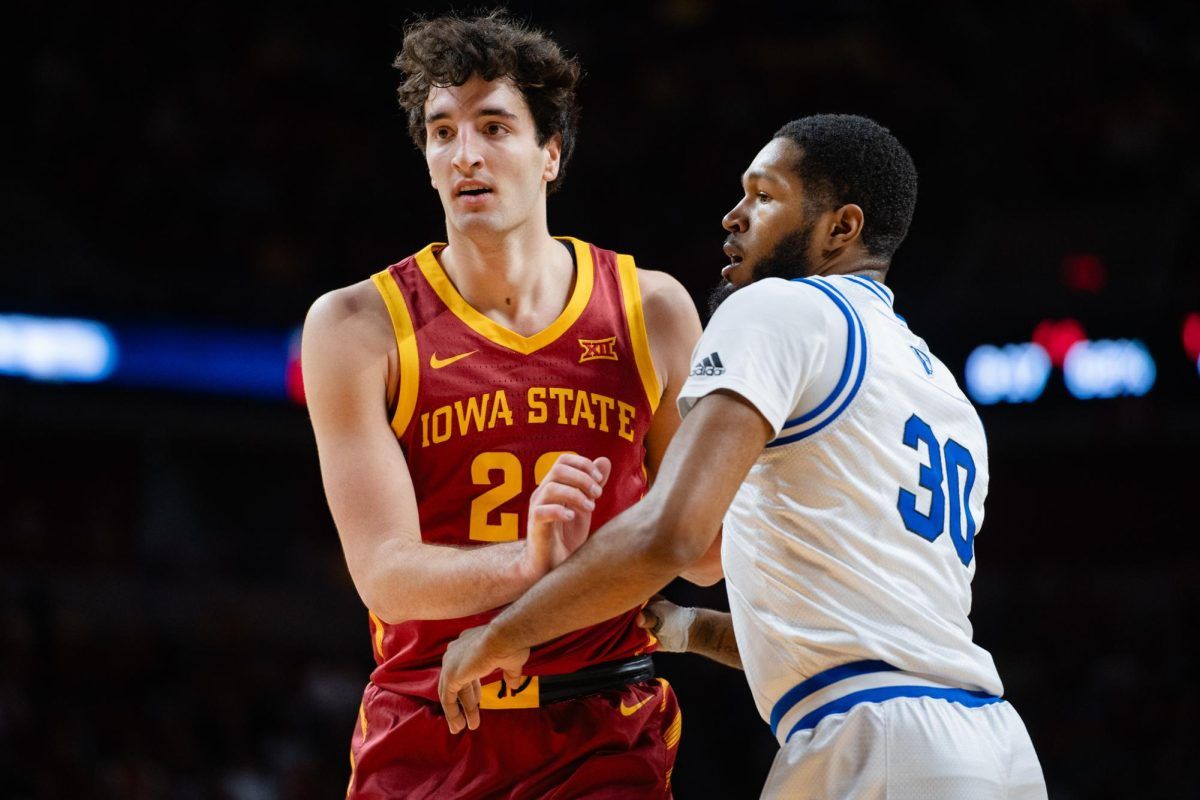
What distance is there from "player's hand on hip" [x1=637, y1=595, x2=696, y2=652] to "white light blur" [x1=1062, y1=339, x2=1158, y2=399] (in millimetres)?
8971

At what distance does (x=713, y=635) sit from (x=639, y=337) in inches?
31.4

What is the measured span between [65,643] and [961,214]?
8.71 m

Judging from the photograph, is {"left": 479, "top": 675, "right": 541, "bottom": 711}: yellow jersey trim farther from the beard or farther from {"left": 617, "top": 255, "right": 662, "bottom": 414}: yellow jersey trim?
the beard

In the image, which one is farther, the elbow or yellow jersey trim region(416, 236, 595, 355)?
yellow jersey trim region(416, 236, 595, 355)

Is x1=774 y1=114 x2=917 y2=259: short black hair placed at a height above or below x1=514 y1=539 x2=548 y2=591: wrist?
above

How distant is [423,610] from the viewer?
11.0 feet

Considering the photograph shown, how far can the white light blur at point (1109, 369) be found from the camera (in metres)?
11.7

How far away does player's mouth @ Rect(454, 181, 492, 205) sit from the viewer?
3717 mm

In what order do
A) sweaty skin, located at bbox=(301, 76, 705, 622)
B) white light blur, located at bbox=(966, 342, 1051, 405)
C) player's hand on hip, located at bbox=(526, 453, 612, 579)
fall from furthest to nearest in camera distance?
white light blur, located at bbox=(966, 342, 1051, 405) → sweaty skin, located at bbox=(301, 76, 705, 622) → player's hand on hip, located at bbox=(526, 453, 612, 579)

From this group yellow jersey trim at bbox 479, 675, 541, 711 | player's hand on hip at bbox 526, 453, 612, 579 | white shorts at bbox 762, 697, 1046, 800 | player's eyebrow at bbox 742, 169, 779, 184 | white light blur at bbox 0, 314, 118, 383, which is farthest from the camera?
white light blur at bbox 0, 314, 118, 383

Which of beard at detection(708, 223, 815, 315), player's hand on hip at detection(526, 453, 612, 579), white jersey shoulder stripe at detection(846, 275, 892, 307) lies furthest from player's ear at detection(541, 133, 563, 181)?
player's hand on hip at detection(526, 453, 612, 579)

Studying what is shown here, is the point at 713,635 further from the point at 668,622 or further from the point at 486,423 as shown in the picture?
the point at 486,423

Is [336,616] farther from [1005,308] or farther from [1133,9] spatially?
[1133,9]

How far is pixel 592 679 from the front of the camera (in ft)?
12.0
